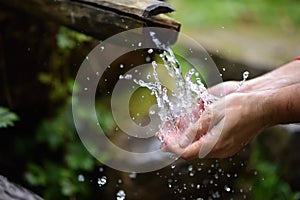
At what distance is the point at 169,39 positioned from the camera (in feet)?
7.10

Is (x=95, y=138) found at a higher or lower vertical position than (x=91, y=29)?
lower

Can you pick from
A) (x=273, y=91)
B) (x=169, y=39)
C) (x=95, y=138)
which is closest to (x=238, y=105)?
(x=273, y=91)

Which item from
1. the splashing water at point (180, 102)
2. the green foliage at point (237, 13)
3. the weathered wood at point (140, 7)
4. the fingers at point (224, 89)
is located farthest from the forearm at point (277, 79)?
the green foliage at point (237, 13)

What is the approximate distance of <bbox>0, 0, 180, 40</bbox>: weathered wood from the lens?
206cm

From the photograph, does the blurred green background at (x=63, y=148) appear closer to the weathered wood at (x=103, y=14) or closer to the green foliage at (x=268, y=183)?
the green foliage at (x=268, y=183)

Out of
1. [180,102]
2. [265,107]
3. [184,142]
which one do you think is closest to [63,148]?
[180,102]

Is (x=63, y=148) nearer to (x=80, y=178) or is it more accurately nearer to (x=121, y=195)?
(x=80, y=178)

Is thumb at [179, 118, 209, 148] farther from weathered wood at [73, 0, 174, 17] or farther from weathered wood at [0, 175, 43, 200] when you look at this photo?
weathered wood at [0, 175, 43, 200]

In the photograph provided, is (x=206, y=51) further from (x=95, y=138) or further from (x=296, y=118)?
(x=296, y=118)

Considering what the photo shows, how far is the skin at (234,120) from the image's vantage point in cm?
197

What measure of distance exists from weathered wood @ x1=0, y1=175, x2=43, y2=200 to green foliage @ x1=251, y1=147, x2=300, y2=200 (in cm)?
150

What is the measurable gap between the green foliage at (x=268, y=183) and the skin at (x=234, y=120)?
99 centimetres

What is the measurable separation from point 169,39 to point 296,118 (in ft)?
1.71

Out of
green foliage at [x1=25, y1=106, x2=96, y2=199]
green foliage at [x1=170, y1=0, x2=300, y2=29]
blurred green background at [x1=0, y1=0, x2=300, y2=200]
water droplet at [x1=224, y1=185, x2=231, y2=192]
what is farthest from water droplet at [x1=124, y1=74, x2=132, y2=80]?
green foliage at [x1=170, y1=0, x2=300, y2=29]
